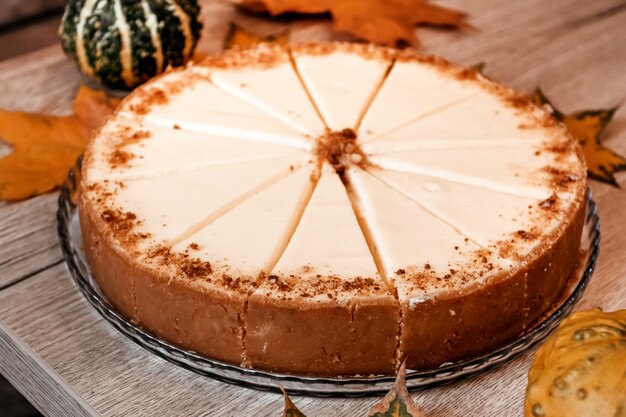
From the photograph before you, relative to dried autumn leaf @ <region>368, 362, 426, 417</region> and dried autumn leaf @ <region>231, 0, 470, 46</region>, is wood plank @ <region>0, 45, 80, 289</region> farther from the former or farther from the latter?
dried autumn leaf @ <region>368, 362, 426, 417</region>

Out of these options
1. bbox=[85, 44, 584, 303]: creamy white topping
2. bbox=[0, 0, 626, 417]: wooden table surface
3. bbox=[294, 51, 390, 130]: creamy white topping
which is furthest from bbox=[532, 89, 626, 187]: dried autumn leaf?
bbox=[294, 51, 390, 130]: creamy white topping

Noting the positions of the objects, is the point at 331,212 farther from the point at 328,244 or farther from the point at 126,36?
the point at 126,36

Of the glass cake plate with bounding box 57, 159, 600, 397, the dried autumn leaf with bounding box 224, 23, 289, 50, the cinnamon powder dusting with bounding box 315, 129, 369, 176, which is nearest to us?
the glass cake plate with bounding box 57, 159, 600, 397

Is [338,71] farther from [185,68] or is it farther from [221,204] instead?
[221,204]

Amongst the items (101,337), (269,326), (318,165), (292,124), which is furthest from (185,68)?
(269,326)

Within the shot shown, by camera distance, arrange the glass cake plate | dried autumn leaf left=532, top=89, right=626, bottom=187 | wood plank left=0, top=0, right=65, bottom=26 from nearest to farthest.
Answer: the glass cake plate
dried autumn leaf left=532, top=89, right=626, bottom=187
wood plank left=0, top=0, right=65, bottom=26

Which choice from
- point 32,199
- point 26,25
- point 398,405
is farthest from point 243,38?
point 26,25
